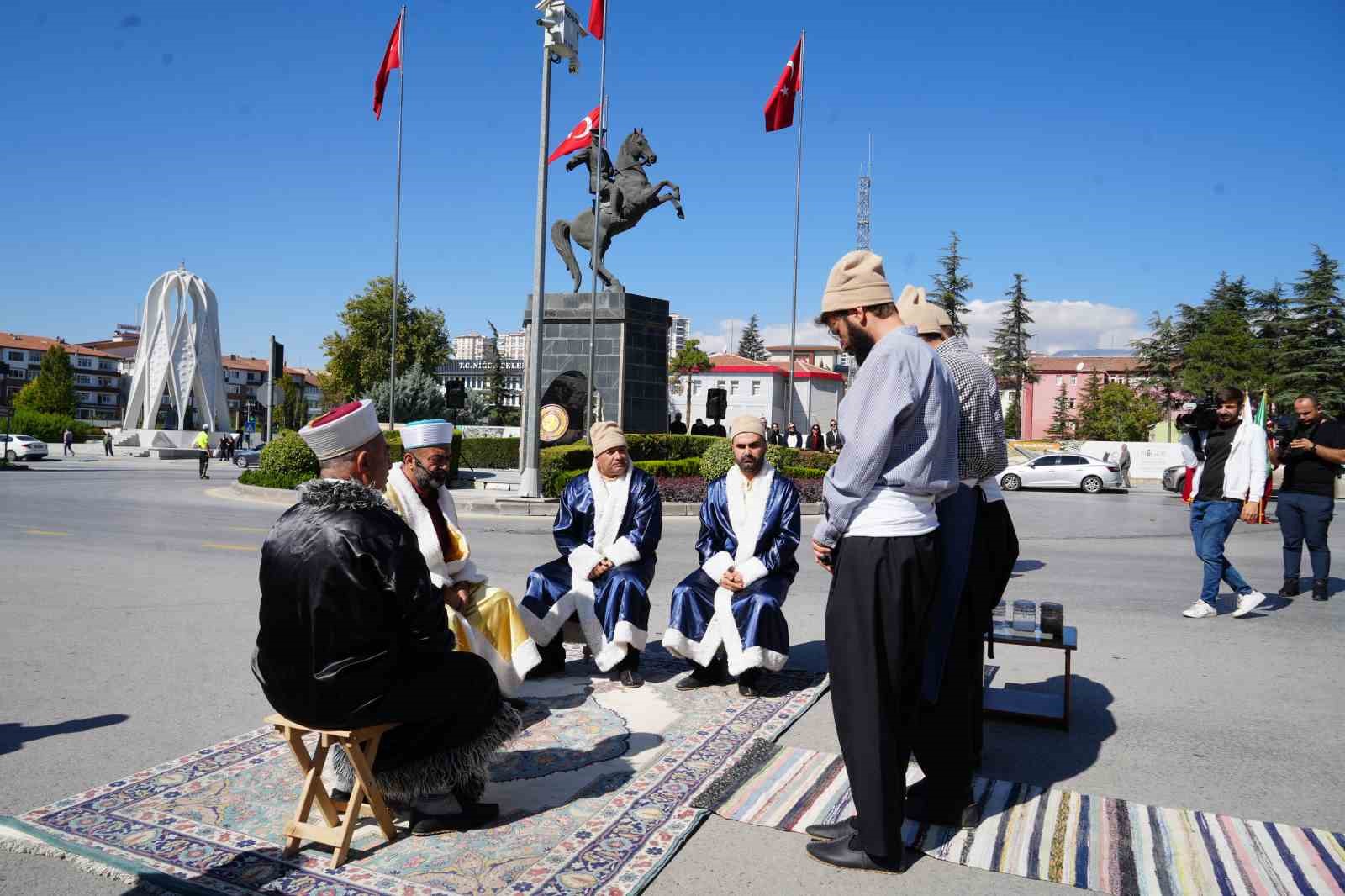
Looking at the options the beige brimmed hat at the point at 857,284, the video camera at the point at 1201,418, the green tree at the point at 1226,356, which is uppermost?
the green tree at the point at 1226,356

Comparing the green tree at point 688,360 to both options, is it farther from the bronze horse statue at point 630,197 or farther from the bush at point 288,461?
the bush at point 288,461

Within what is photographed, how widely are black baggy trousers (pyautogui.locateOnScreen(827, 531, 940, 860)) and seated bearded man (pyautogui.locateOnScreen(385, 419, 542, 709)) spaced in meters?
2.14

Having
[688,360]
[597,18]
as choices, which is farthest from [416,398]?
[688,360]

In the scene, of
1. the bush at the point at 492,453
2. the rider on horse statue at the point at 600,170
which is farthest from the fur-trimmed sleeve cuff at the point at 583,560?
the bush at the point at 492,453

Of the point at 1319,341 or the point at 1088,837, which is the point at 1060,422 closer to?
the point at 1319,341

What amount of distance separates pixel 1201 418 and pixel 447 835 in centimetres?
742

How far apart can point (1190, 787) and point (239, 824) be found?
3.93 meters

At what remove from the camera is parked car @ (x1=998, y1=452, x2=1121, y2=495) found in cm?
2898

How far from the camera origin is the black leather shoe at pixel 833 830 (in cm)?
337

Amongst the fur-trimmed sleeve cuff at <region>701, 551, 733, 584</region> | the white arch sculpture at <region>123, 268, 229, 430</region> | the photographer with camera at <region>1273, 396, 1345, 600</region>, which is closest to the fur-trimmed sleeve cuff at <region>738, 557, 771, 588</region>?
the fur-trimmed sleeve cuff at <region>701, 551, 733, 584</region>

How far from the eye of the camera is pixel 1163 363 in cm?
6091

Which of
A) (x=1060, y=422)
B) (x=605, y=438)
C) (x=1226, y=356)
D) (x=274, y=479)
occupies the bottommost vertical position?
(x=274, y=479)

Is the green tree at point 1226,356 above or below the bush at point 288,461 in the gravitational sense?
above

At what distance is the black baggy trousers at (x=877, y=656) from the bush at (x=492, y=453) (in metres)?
28.1
